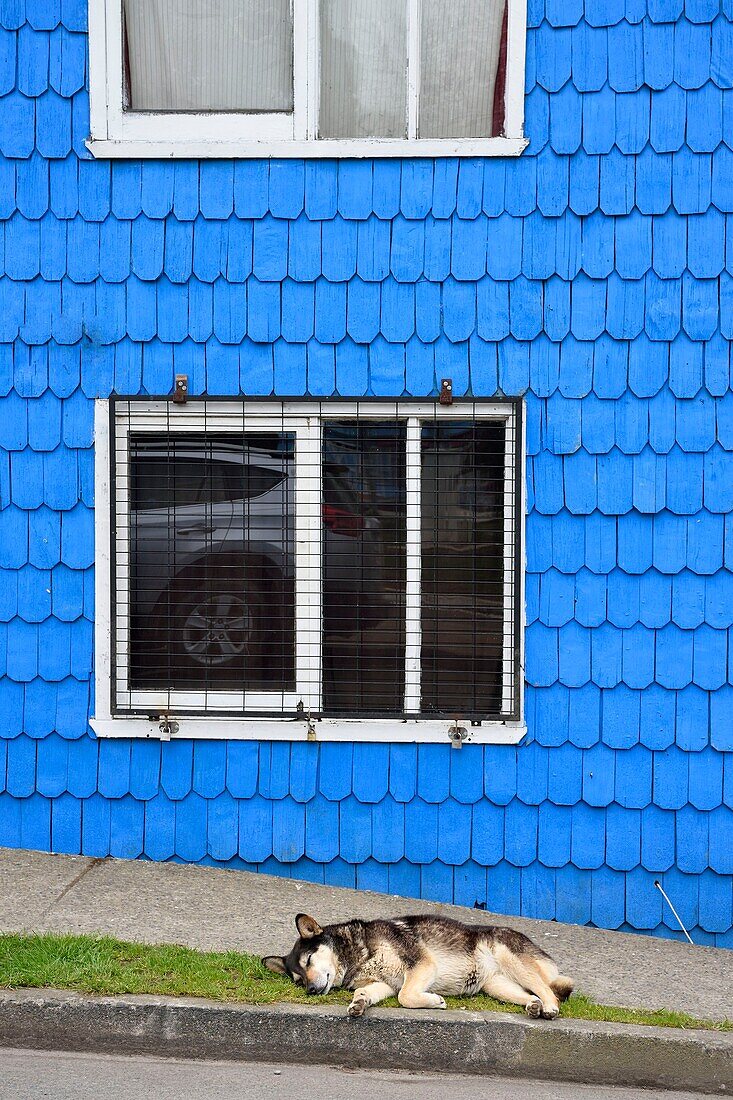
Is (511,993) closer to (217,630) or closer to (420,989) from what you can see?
(420,989)

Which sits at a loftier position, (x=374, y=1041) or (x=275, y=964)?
(x=275, y=964)

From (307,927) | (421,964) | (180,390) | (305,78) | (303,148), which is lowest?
(421,964)

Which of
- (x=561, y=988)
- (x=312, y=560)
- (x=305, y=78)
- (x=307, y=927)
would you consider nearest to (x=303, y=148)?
(x=305, y=78)

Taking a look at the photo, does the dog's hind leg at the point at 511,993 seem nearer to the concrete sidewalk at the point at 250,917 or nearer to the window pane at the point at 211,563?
the concrete sidewalk at the point at 250,917

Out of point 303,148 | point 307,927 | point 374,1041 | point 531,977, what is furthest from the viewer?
point 303,148

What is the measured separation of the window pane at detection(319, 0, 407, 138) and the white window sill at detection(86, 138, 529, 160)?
16 centimetres

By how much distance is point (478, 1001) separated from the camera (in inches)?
161

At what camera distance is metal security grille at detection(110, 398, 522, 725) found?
5379 millimetres

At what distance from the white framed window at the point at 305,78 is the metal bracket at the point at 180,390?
3.59 ft

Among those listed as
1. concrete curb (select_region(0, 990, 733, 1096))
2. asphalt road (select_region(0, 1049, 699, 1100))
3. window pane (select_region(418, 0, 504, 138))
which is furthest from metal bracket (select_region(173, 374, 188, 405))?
asphalt road (select_region(0, 1049, 699, 1100))

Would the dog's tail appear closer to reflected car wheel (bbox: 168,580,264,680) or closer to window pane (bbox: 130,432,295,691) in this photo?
window pane (bbox: 130,432,295,691)

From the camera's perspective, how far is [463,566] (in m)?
5.41

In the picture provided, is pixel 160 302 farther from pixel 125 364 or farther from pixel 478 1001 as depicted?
pixel 478 1001

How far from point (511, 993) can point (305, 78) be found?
14.0ft
